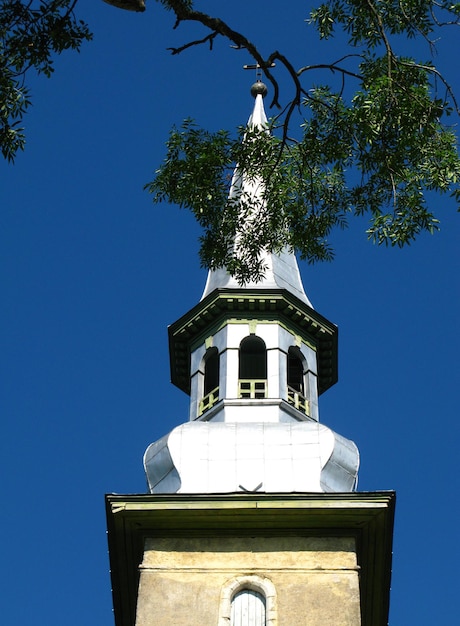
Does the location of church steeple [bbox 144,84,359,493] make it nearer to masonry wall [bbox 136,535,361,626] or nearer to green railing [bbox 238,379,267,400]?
green railing [bbox 238,379,267,400]

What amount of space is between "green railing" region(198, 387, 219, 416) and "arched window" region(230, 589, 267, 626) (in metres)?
5.89

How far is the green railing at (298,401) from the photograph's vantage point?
28344 mm

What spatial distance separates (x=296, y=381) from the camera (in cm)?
3061

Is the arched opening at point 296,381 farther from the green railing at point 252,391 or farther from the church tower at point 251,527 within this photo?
the green railing at point 252,391

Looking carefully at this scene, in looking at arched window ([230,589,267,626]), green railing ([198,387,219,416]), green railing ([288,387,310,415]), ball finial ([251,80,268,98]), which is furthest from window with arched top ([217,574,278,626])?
ball finial ([251,80,268,98])

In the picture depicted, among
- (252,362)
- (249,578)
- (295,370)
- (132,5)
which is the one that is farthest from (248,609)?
(132,5)

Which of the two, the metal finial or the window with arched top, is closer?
the metal finial

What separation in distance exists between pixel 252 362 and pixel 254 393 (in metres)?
2.93

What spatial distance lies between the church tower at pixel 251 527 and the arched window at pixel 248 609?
2cm

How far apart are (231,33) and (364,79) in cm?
200

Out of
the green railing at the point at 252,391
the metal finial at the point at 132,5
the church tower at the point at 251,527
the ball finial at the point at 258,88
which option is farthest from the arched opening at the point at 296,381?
the metal finial at the point at 132,5

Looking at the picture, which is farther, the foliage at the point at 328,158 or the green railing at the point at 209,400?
the green railing at the point at 209,400

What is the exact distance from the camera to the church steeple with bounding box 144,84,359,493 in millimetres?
24781

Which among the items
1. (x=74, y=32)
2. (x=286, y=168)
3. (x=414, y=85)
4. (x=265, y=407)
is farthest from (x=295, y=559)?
(x=74, y=32)
